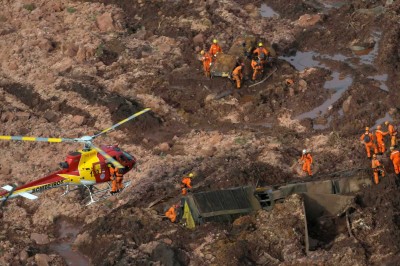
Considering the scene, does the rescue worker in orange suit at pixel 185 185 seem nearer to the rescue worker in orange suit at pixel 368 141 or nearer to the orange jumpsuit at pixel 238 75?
the rescue worker in orange suit at pixel 368 141

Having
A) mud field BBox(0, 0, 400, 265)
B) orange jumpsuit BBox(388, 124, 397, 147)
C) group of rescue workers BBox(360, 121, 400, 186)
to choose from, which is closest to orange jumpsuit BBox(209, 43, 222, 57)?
mud field BBox(0, 0, 400, 265)

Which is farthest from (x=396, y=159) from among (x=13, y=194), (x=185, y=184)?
(x=13, y=194)

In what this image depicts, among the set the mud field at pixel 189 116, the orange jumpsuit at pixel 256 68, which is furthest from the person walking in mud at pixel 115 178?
the orange jumpsuit at pixel 256 68

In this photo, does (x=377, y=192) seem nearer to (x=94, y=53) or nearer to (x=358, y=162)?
(x=358, y=162)

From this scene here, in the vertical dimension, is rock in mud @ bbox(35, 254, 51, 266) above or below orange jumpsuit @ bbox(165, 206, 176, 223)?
below

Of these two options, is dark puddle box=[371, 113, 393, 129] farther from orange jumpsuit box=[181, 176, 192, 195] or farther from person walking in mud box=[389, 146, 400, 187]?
orange jumpsuit box=[181, 176, 192, 195]

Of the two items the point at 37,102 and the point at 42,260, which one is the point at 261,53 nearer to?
the point at 37,102
